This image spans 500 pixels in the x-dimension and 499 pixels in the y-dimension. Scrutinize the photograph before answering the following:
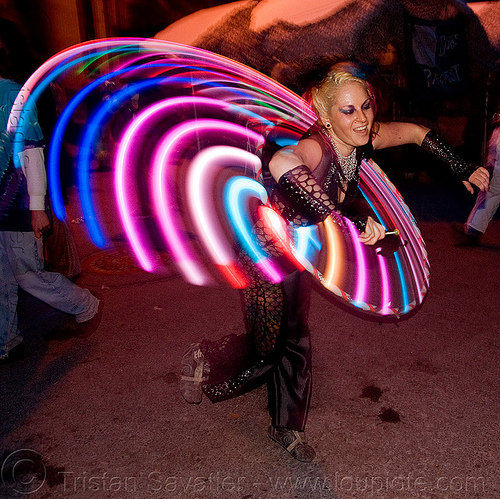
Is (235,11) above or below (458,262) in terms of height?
above

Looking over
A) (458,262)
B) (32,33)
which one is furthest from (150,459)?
(32,33)

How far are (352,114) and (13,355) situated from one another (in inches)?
113

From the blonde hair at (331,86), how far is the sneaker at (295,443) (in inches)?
65.3

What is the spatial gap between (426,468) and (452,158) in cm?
171

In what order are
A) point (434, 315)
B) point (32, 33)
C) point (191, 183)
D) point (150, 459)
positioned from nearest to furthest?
point (150, 459) < point (434, 315) < point (191, 183) < point (32, 33)

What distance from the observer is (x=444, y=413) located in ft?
9.11

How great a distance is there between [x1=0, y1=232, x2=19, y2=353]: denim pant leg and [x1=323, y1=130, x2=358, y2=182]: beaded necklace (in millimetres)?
2300

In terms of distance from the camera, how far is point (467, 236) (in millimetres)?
5793

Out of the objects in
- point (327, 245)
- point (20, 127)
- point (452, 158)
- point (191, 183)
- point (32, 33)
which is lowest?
point (191, 183)

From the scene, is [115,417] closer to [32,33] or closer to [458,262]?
[458,262]

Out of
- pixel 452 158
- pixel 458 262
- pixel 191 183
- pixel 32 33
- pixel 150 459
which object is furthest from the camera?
pixel 32 33

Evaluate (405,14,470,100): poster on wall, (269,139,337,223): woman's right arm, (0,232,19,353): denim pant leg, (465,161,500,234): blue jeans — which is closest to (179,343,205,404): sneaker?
(269,139,337,223): woman's right arm

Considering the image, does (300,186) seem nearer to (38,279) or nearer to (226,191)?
(38,279)

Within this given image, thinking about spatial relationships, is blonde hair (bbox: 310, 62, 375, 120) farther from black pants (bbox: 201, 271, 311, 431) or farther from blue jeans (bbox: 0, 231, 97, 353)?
blue jeans (bbox: 0, 231, 97, 353)
